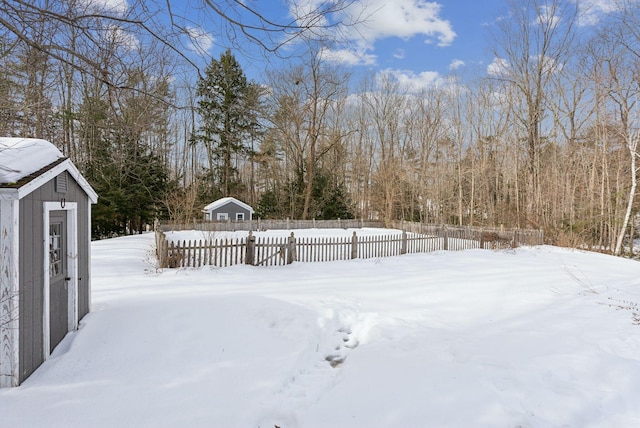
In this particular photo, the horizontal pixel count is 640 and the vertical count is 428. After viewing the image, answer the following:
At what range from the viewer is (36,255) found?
340 centimetres

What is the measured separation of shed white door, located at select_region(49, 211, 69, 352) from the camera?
12.6 feet

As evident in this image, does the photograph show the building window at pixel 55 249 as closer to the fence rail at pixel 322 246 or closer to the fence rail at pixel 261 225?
the fence rail at pixel 322 246

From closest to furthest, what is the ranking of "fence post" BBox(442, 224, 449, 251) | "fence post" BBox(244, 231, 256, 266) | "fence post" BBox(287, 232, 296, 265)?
"fence post" BBox(244, 231, 256, 266) < "fence post" BBox(287, 232, 296, 265) < "fence post" BBox(442, 224, 449, 251)

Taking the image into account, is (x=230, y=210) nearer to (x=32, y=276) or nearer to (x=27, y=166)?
(x=27, y=166)

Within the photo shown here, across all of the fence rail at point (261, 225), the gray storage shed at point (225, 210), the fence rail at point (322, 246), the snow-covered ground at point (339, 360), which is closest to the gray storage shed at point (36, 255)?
the snow-covered ground at point (339, 360)

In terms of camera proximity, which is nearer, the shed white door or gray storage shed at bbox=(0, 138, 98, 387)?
gray storage shed at bbox=(0, 138, 98, 387)

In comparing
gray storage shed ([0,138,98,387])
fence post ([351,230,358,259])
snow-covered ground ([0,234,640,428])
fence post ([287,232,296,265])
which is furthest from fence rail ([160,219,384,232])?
gray storage shed ([0,138,98,387])

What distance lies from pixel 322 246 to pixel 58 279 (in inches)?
289

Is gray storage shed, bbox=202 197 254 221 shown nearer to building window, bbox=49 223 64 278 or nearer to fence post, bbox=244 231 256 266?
fence post, bbox=244 231 256 266

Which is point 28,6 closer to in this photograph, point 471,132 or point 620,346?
point 620,346

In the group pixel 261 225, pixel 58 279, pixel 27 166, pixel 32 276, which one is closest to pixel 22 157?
pixel 27 166

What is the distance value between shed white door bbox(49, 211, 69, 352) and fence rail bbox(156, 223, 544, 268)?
3.92 meters

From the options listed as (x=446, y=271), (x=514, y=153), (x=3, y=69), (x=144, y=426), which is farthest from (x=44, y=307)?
(x=514, y=153)

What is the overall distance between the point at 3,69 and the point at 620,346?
7467 mm
